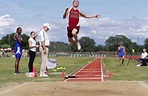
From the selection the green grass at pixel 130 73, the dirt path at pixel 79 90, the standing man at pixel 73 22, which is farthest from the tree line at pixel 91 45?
the green grass at pixel 130 73

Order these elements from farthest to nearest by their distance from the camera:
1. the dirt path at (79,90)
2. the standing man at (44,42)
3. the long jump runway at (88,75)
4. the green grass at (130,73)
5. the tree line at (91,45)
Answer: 1. the standing man at (44,42)
2. the green grass at (130,73)
3. the long jump runway at (88,75)
4. the tree line at (91,45)
5. the dirt path at (79,90)

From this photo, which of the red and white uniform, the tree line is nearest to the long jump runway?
the tree line

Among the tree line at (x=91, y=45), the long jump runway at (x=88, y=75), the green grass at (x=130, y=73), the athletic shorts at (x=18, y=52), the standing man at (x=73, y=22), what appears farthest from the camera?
the athletic shorts at (x=18, y=52)

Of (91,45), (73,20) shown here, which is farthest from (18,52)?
(73,20)

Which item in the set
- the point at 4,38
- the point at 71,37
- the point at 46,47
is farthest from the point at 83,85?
the point at 4,38

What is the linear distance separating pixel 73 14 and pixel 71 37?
1.81 feet

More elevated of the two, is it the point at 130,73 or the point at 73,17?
the point at 73,17

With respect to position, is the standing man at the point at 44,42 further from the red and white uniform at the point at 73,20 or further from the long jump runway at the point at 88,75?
the red and white uniform at the point at 73,20

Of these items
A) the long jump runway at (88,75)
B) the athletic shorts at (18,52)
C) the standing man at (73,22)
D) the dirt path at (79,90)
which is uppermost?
the standing man at (73,22)

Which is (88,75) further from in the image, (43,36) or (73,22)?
(73,22)

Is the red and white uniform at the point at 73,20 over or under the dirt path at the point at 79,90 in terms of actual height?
over

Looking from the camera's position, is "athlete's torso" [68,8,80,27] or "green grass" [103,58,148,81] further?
"green grass" [103,58,148,81]

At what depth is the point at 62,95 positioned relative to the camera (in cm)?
784

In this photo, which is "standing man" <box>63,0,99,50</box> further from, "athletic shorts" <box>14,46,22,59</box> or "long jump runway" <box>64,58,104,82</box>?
"athletic shorts" <box>14,46,22,59</box>
